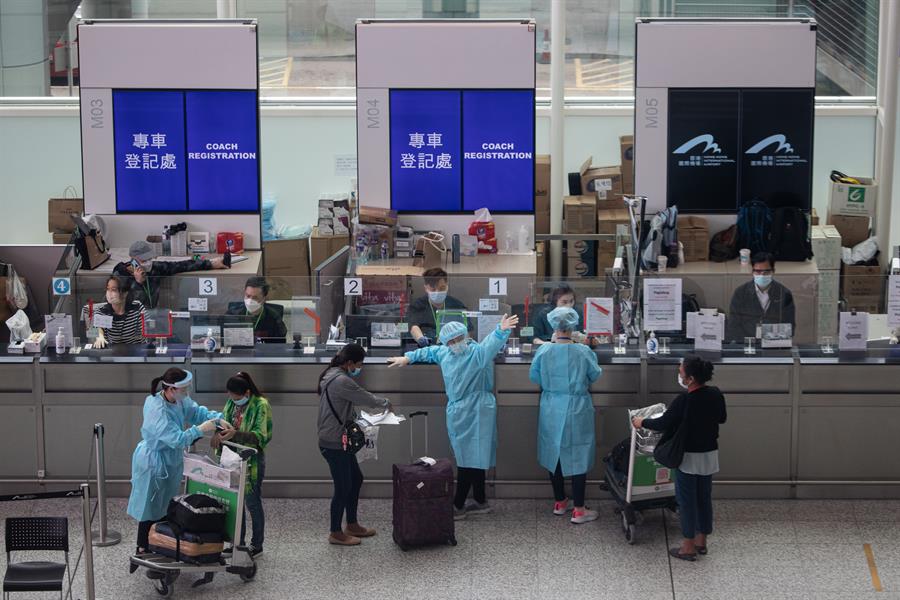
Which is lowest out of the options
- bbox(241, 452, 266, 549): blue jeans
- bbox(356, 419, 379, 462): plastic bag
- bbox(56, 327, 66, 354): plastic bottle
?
bbox(241, 452, 266, 549): blue jeans

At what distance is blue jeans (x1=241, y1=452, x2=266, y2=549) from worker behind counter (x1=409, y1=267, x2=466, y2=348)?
5.18ft

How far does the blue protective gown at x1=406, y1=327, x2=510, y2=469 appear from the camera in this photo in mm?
8586

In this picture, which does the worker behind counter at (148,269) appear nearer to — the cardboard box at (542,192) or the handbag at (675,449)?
the handbag at (675,449)

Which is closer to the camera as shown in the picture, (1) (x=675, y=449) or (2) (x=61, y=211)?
(1) (x=675, y=449)

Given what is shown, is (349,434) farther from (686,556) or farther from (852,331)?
(852,331)

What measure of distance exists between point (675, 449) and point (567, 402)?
3.22 ft

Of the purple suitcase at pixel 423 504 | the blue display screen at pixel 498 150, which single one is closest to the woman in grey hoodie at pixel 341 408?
the purple suitcase at pixel 423 504

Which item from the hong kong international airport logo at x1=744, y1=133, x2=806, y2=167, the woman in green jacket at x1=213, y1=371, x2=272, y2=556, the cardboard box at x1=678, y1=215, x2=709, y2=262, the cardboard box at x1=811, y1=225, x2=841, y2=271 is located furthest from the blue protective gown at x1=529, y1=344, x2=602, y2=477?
the cardboard box at x1=811, y1=225, x2=841, y2=271

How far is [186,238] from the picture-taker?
1173cm

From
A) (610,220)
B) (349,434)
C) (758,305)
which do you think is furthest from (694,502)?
(610,220)

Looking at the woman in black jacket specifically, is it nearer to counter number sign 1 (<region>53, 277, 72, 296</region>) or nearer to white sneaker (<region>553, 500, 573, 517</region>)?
white sneaker (<region>553, 500, 573, 517</region>)

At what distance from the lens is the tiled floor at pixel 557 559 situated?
7766mm

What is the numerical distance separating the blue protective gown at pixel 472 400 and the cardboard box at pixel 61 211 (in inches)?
243

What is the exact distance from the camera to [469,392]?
28.3 ft
